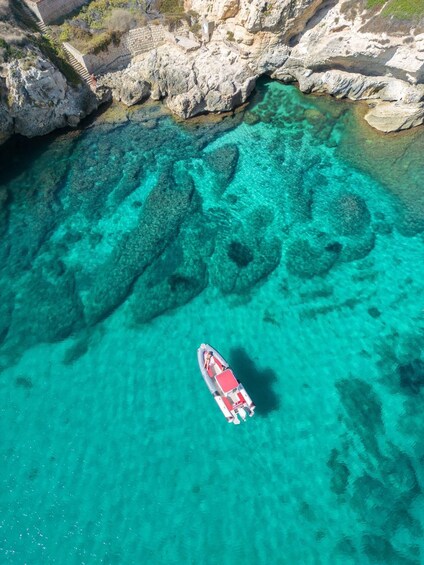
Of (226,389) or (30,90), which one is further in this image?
(30,90)

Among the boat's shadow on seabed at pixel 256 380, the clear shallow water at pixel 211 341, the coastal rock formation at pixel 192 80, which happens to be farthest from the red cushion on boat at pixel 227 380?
the coastal rock formation at pixel 192 80

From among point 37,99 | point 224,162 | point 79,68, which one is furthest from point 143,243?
point 79,68

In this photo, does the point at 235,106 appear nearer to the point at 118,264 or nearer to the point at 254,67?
the point at 254,67

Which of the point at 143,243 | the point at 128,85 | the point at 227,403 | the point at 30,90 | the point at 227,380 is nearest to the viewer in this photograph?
the point at 227,403

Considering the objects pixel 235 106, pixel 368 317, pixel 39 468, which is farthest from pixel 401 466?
pixel 235 106

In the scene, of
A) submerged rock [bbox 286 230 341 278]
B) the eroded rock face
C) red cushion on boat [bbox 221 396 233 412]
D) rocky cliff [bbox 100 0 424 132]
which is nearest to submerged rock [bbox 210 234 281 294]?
submerged rock [bbox 286 230 341 278]

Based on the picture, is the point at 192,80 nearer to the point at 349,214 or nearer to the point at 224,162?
the point at 224,162
